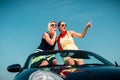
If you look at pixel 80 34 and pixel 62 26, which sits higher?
pixel 62 26

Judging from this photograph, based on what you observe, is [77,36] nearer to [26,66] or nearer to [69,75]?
[26,66]

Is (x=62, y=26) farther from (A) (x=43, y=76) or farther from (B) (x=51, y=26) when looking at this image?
(A) (x=43, y=76)

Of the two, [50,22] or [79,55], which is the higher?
[50,22]

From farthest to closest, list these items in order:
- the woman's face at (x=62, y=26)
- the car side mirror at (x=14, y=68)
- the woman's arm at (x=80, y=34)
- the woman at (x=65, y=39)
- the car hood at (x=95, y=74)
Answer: the woman's arm at (x=80, y=34) → the woman's face at (x=62, y=26) → the woman at (x=65, y=39) → the car side mirror at (x=14, y=68) → the car hood at (x=95, y=74)

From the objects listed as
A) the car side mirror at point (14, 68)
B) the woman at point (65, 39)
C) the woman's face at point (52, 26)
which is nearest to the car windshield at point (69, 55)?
the car side mirror at point (14, 68)

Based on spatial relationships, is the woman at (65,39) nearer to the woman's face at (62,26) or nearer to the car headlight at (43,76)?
the woman's face at (62,26)

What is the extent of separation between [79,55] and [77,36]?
2.52m

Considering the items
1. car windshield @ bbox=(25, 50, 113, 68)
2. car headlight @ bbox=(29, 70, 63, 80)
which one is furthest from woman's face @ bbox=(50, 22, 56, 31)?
car headlight @ bbox=(29, 70, 63, 80)

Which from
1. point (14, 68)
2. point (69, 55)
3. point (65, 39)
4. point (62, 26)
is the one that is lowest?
point (14, 68)

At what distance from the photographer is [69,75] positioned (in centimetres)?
432

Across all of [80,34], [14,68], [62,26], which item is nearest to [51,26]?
[62,26]

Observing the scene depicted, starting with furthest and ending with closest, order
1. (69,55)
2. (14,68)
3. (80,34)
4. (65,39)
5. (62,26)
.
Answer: (80,34)
(62,26)
(65,39)
(69,55)
(14,68)

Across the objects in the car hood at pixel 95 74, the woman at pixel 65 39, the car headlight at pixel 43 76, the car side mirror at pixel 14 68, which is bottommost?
the car side mirror at pixel 14 68

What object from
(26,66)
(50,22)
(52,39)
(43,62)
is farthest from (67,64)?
(50,22)
